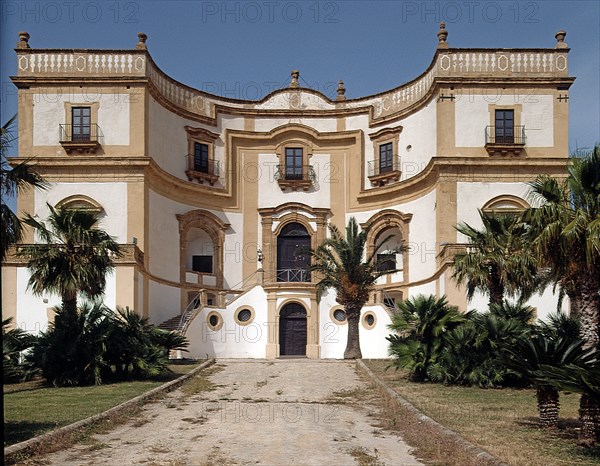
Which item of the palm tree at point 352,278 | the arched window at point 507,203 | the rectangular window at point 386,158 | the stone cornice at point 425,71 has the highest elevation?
the stone cornice at point 425,71

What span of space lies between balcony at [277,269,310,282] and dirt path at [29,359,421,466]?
17.4 metres

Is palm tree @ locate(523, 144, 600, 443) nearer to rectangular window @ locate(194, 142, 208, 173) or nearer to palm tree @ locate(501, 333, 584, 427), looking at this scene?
palm tree @ locate(501, 333, 584, 427)

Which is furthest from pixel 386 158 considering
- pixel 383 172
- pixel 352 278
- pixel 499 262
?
pixel 499 262

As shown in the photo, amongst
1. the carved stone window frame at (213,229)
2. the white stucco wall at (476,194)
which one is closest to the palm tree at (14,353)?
the carved stone window frame at (213,229)

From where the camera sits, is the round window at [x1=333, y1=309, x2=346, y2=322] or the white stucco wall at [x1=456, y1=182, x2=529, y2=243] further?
the round window at [x1=333, y1=309, x2=346, y2=322]

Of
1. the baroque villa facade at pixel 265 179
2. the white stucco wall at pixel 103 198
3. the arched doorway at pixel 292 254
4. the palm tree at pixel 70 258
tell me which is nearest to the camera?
the palm tree at pixel 70 258

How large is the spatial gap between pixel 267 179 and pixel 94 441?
29460 mm

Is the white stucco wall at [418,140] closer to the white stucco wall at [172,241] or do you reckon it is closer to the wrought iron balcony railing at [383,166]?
the wrought iron balcony railing at [383,166]

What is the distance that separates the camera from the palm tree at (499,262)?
2378 centimetres

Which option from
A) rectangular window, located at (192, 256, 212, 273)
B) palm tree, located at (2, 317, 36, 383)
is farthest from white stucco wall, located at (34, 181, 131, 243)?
palm tree, located at (2, 317, 36, 383)

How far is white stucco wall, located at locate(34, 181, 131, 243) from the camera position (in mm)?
34750

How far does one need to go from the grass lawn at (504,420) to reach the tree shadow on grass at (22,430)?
6726 mm

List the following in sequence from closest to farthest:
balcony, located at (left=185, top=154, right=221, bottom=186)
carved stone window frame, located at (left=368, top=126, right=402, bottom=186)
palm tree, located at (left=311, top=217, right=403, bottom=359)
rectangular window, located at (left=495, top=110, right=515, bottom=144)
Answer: palm tree, located at (left=311, top=217, right=403, bottom=359) → rectangular window, located at (left=495, top=110, right=515, bottom=144) → balcony, located at (left=185, top=154, right=221, bottom=186) → carved stone window frame, located at (left=368, top=126, right=402, bottom=186)

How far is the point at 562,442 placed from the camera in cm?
1253
